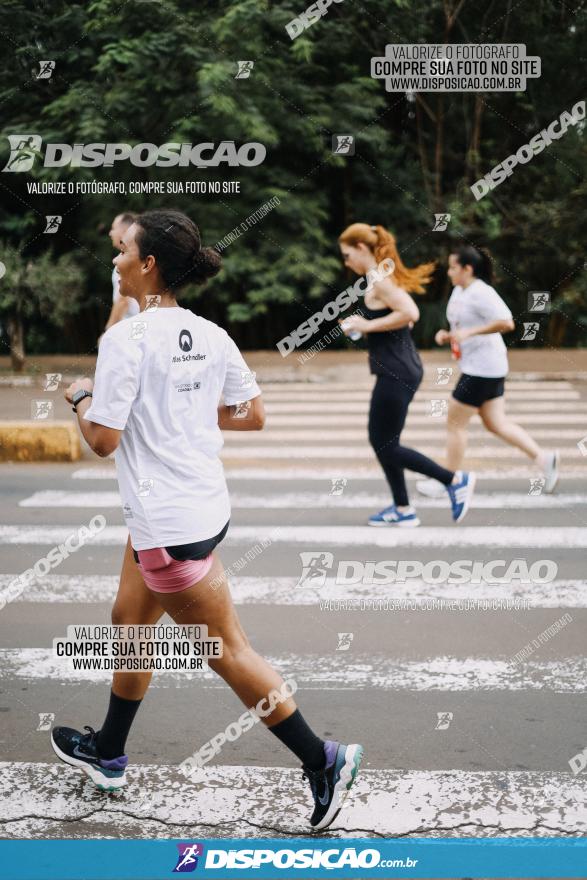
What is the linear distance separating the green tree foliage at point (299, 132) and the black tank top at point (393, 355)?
9537 mm

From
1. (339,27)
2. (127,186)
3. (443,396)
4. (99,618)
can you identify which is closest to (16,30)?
(127,186)

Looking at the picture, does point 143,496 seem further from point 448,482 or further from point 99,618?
point 448,482

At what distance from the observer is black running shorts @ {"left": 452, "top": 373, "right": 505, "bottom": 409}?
7.75 meters

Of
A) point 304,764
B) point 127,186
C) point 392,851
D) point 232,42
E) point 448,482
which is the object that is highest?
point 232,42

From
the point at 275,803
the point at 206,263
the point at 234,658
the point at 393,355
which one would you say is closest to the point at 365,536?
the point at 393,355

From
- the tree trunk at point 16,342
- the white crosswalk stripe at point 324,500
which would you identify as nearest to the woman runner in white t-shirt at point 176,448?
the white crosswalk stripe at point 324,500

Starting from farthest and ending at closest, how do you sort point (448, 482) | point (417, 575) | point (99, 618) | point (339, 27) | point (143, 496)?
point (339, 27) < point (448, 482) < point (417, 575) < point (99, 618) < point (143, 496)

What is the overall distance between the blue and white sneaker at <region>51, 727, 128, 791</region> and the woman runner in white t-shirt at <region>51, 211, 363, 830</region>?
0.50 meters

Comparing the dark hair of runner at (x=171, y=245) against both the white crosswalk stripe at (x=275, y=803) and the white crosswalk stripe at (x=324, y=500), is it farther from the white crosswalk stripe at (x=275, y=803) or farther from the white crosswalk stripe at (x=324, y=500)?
the white crosswalk stripe at (x=324, y=500)

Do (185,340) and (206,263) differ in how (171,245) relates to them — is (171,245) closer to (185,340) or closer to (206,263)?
(206,263)

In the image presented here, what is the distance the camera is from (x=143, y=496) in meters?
3.08

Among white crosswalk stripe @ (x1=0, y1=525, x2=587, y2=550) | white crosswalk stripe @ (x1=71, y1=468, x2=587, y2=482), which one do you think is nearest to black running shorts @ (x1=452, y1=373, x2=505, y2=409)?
white crosswalk stripe @ (x1=0, y1=525, x2=587, y2=550)

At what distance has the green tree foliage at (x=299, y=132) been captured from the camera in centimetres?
1628

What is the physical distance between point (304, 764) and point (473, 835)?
21.3 inches
